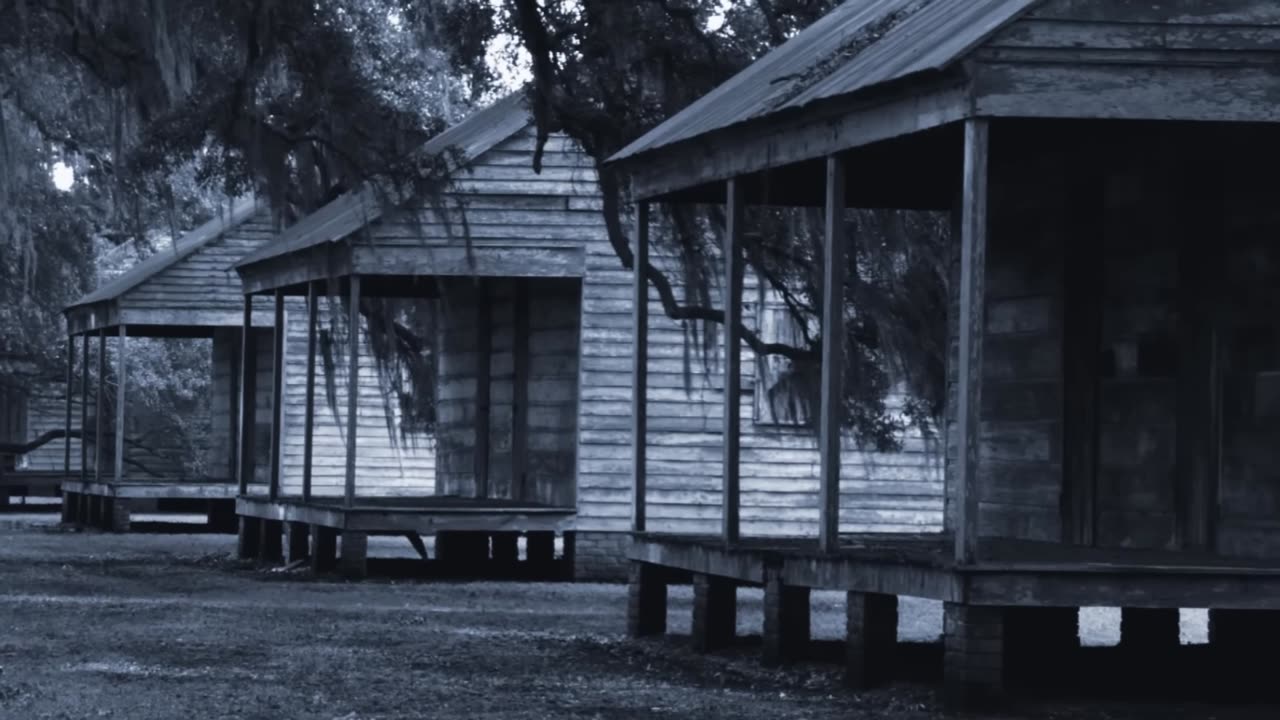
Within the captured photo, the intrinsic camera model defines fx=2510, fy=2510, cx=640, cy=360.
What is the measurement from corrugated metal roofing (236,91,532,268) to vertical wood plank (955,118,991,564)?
11.4 meters

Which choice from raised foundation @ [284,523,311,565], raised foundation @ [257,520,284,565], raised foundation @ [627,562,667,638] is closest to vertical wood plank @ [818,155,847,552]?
raised foundation @ [627,562,667,638]

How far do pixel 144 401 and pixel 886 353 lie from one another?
27.0 m

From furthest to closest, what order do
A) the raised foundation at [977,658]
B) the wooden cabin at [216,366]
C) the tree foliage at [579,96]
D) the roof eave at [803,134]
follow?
the wooden cabin at [216,366], the tree foliage at [579,96], the roof eave at [803,134], the raised foundation at [977,658]

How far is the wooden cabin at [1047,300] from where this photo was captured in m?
11.3

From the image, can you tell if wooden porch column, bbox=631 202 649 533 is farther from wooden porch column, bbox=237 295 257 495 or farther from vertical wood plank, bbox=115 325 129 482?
vertical wood plank, bbox=115 325 129 482

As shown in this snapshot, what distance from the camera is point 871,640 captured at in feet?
40.3

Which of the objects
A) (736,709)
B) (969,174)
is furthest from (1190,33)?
(736,709)

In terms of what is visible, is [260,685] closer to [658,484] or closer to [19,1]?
[19,1]

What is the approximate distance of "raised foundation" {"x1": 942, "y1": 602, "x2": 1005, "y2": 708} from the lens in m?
11.2

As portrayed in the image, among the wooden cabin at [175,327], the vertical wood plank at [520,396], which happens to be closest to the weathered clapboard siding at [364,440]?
the wooden cabin at [175,327]

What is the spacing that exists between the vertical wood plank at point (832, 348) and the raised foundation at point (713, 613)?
185 cm

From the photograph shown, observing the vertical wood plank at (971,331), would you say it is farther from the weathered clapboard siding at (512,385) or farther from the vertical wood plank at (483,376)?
the vertical wood plank at (483,376)

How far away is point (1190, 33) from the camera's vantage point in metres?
11.3

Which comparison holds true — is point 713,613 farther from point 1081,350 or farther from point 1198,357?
point 1198,357
